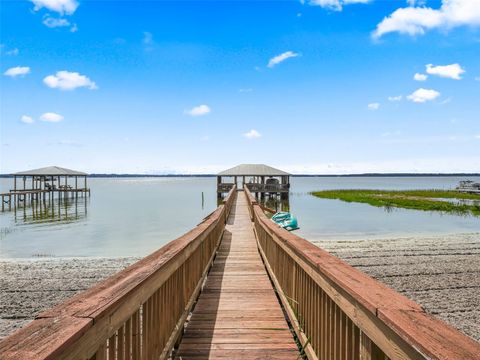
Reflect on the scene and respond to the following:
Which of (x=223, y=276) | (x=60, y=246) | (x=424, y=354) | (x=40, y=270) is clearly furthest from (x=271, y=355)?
(x=60, y=246)

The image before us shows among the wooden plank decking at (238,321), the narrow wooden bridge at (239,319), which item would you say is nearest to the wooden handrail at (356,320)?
the narrow wooden bridge at (239,319)

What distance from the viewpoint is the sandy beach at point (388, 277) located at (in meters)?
7.39

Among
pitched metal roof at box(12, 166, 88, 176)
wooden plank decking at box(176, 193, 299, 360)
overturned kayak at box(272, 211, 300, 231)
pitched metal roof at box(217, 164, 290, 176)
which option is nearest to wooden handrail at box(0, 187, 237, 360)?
wooden plank decking at box(176, 193, 299, 360)

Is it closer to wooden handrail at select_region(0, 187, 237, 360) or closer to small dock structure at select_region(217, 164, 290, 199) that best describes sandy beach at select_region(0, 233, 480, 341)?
wooden handrail at select_region(0, 187, 237, 360)

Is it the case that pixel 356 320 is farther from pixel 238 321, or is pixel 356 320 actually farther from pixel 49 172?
pixel 49 172

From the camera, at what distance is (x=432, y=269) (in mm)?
10938

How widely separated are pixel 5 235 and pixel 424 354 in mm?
26728

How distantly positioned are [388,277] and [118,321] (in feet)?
33.1

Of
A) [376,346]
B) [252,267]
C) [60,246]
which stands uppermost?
[376,346]

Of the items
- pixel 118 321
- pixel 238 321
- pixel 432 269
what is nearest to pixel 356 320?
pixel 118 321

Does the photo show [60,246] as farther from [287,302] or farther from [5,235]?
[287,302]

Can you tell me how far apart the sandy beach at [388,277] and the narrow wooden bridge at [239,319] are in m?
4.42

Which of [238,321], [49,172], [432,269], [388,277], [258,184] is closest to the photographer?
[238,321]

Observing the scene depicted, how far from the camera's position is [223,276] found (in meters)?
6.42
